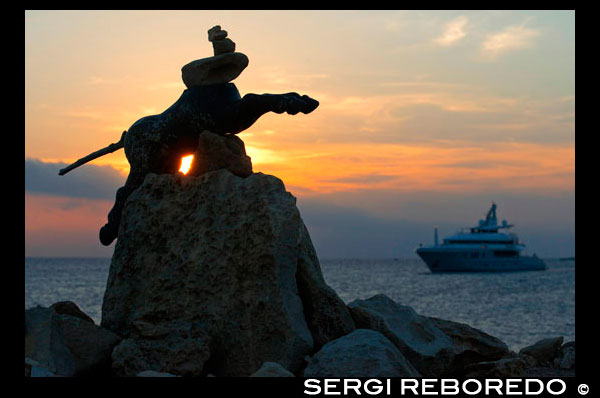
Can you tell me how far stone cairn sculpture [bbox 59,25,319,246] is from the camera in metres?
8.15

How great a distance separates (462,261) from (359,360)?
237 feet

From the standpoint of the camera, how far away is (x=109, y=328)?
815 cm

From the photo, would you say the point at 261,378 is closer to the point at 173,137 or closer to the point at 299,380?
the point at 299,380

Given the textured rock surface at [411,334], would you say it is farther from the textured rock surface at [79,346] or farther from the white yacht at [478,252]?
the white yacht at [478,252]

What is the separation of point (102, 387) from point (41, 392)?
50 cm

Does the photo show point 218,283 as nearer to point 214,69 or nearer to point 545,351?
point 214,69

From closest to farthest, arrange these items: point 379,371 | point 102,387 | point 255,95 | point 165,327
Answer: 1. point 102,387
2. point 379,371
3. point 165,327
4. point 255,95

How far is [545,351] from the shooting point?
10.5 metres

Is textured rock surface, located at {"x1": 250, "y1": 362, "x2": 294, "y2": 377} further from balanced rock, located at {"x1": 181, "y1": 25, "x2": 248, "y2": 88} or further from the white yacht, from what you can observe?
the white yacht

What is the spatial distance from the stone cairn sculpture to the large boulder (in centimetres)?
30

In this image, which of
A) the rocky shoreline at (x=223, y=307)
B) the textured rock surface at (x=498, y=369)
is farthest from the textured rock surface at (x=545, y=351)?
the rocky shoreline at (x=223, y=307)

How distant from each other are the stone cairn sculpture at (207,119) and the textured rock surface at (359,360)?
2.18m

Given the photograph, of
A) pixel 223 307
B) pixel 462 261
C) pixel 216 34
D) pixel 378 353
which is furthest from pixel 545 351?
pixel 462 261
